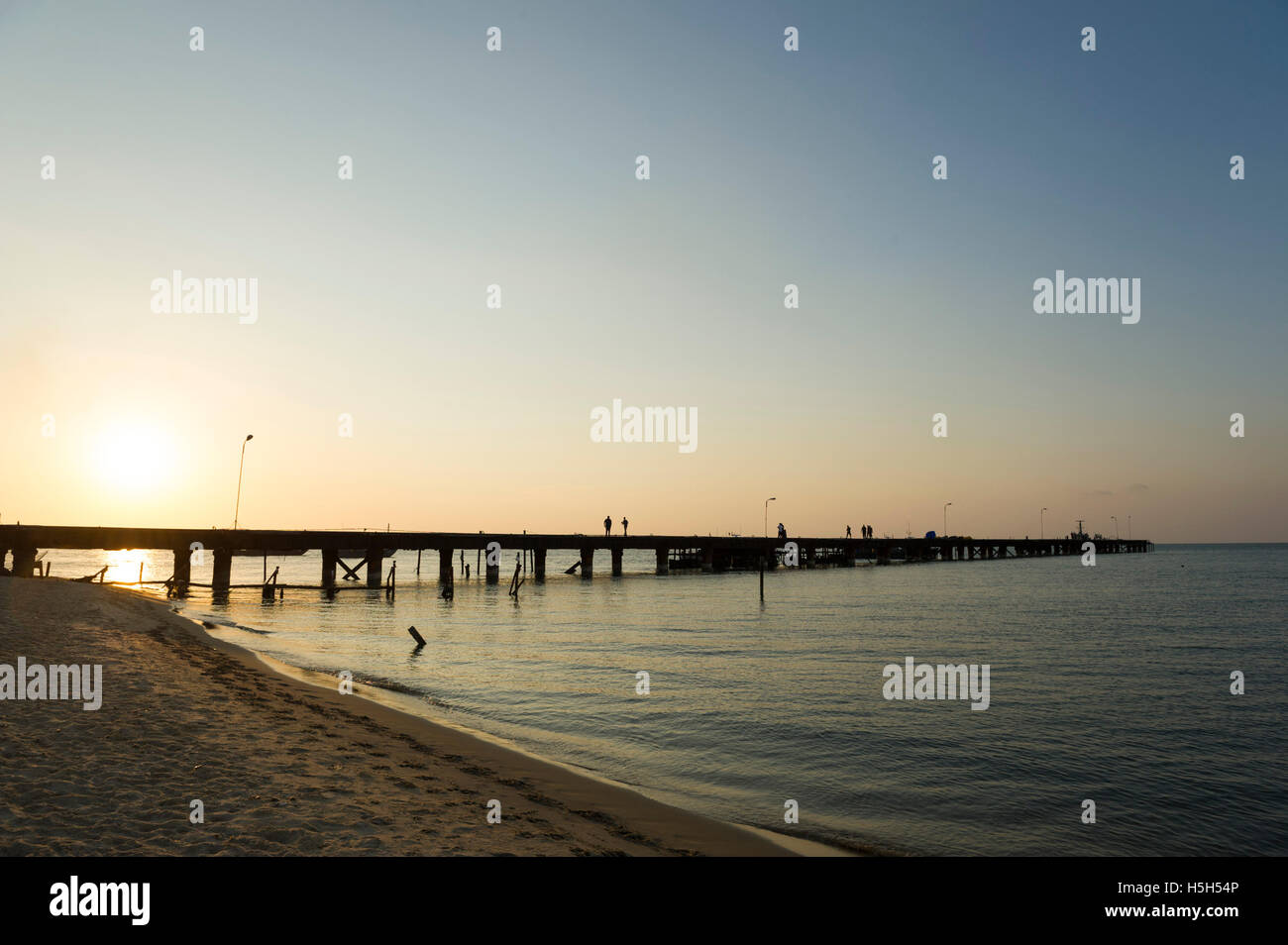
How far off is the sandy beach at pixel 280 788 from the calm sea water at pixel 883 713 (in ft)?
6.82

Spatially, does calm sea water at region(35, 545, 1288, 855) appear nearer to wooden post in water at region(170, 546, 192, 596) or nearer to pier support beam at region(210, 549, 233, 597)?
pier support beam at region(210, 549, 233, 597)

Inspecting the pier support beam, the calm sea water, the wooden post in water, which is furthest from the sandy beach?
the wooden post in water

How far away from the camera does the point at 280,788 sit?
38.4 ft

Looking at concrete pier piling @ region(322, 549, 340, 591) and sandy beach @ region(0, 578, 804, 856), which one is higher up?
sandy beach @ region(0, 578, 804, 856)

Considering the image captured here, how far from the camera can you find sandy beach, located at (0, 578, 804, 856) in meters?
9.41

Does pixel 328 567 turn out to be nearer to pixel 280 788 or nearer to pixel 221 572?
pixel 221 572

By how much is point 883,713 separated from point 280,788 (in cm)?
1701

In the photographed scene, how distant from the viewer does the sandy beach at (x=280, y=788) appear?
370 inches

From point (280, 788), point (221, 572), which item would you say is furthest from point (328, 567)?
point (280, 788)

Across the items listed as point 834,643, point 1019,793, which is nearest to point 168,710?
point 1019,793

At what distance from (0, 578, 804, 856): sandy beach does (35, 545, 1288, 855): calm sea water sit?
208 cm
